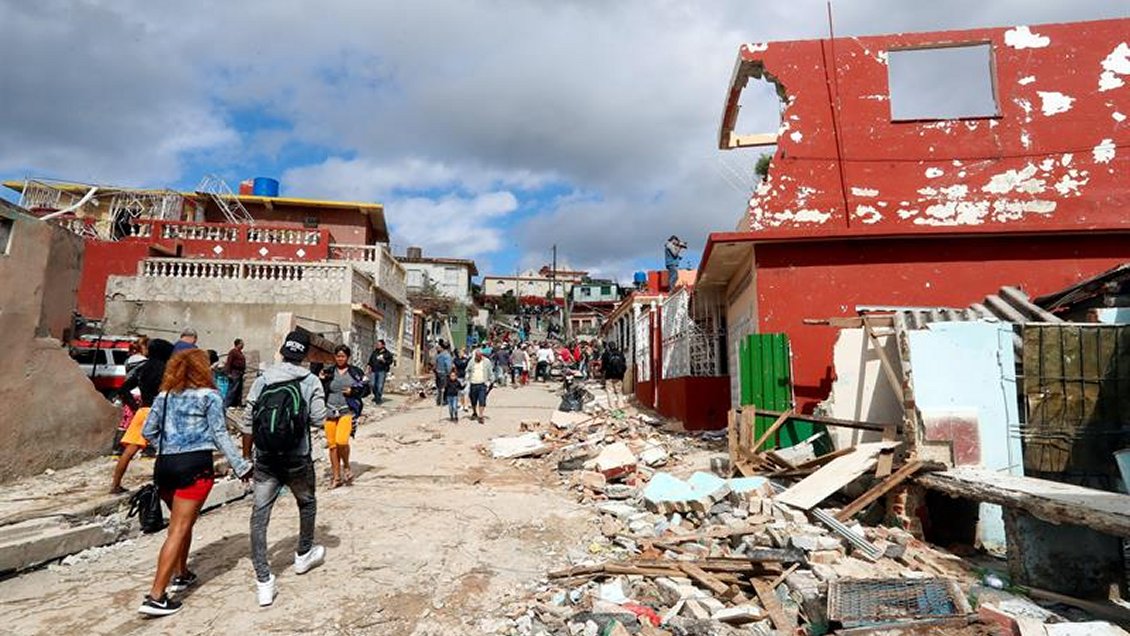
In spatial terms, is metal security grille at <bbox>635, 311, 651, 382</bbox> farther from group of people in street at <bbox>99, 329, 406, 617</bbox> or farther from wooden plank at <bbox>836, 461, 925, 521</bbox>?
group of people in street at <bbox>99, 329, 406, 617</bbox>

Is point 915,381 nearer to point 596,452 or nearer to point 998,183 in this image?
point 596,452

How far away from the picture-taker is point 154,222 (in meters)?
19.1

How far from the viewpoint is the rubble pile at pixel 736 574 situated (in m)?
3.69

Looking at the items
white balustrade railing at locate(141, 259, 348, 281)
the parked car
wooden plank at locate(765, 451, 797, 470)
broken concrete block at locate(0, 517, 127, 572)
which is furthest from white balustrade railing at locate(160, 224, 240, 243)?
wooden plank at locate(765, 451, 797, 470)

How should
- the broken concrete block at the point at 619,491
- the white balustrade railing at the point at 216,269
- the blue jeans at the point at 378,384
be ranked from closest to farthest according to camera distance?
the broken concrete block at the point at 619,491, the blue jeans at the point at 378,384, the white balustrade railing at the point at 216,269

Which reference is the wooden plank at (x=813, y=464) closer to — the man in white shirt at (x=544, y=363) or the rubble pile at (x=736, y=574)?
the rubble pile at (x=736, y=574)

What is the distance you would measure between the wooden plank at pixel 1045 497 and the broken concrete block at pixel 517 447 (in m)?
5.97

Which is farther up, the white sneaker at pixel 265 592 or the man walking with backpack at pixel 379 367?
the man walking with backpack at pixel 379 367

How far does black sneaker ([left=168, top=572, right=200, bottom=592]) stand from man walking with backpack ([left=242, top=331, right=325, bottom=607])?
50 cm

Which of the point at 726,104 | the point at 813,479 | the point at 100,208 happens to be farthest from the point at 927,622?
the point at 100,208

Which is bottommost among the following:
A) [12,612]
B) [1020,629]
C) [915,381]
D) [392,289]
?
[12,612]

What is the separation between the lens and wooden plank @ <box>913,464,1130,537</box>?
376 centimetres

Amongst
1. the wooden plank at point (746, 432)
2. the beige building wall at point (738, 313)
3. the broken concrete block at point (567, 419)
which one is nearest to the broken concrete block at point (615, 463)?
the wooden plank at point (746, 432)

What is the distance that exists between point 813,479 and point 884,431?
125cm
